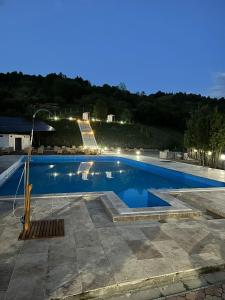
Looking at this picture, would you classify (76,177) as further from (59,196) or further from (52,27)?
(52,27)

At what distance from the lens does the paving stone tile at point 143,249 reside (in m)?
3.62

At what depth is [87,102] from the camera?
5069 cm

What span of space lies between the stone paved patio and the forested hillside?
32.9m

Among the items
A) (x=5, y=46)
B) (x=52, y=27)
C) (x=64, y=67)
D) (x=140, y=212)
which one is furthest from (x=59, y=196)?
(x=64, y=67)

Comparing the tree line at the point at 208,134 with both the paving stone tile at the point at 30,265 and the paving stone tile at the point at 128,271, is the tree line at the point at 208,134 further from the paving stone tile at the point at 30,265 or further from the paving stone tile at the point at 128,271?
the paving stone tile at the point at 30,265

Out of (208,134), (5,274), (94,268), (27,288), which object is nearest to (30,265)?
(5,274)

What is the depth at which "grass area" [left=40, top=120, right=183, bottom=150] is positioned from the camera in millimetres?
30297

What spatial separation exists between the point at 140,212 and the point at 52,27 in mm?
111927

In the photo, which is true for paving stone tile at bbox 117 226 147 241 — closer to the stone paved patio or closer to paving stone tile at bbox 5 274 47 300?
the stone paved patio

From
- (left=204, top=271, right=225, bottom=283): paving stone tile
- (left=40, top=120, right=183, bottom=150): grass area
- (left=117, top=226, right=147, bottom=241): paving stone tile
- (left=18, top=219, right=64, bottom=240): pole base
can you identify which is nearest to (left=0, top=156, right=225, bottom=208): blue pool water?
(left=117, top=226, right=147, bottom=241): paving stone tile

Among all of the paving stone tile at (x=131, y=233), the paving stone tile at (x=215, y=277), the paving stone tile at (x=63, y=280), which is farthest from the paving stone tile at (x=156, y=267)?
the paving stone tile at (x=63, y=280)

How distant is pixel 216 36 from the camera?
103 m

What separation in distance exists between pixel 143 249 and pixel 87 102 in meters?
48.4

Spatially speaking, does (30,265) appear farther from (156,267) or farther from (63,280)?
(156,267)
